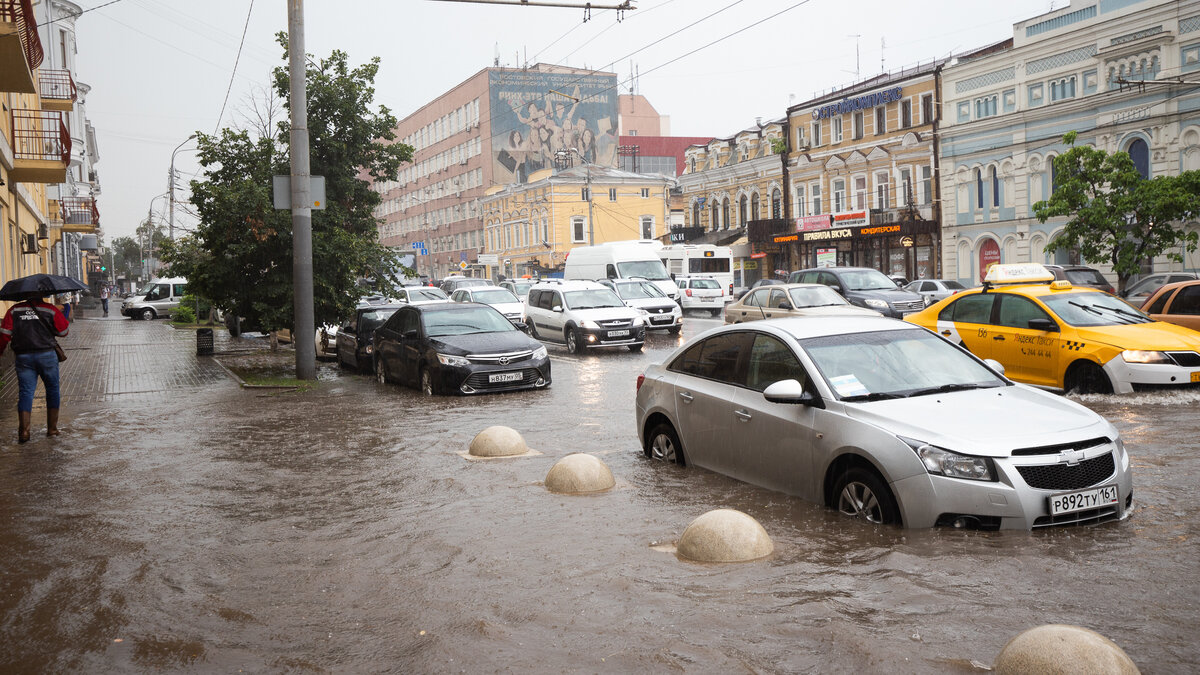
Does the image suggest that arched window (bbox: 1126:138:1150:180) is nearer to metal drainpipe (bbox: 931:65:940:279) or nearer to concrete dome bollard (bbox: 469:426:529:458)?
metal drainpipe (bbox: 931:65:940:279)

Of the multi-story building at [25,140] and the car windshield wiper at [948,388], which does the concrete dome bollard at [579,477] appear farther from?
the multi-story building at [25,140]

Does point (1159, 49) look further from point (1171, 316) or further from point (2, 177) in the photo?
point (2, 177)

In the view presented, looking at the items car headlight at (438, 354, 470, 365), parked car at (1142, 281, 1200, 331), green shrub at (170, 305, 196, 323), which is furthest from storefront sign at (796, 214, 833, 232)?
car headlight at (438, 354, 470, 365)

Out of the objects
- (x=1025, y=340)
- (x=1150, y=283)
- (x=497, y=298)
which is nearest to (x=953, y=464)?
(x=1025, y=340)

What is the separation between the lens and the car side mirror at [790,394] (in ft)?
22.8

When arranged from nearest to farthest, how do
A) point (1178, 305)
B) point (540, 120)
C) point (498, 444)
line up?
1. point (498, 444)
2. point (1178, 305)
3. point (540, 120)

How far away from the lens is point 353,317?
2103 centimetres

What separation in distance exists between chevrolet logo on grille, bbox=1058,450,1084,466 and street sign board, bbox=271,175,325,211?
14252mm

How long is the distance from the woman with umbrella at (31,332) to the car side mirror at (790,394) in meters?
8.67

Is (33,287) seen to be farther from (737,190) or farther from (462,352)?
(737,190)

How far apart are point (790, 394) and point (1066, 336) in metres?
6.82

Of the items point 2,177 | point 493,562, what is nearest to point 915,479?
point 493,562

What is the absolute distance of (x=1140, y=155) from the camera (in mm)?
37469

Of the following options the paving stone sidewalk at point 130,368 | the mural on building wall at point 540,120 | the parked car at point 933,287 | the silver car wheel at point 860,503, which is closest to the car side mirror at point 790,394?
the silver car wheel at point 860,503
